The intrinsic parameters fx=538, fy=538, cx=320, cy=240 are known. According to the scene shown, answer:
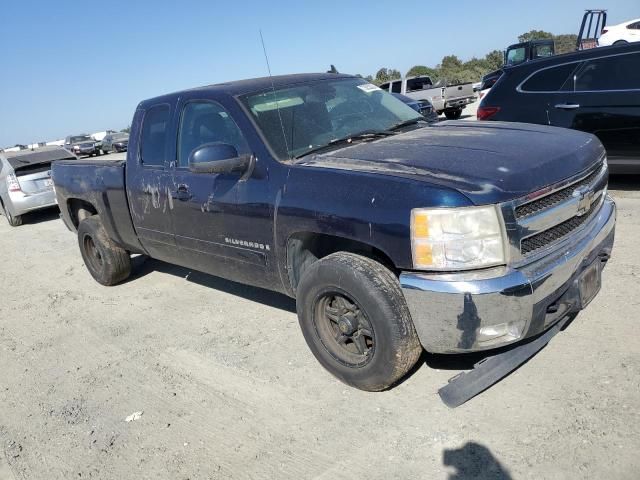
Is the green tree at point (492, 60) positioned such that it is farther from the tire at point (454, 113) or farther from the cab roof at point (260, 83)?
the cab roof at point (260, 83)

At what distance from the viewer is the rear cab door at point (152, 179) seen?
442cm

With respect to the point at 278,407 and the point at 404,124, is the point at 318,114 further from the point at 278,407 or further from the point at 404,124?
the point at 278,407

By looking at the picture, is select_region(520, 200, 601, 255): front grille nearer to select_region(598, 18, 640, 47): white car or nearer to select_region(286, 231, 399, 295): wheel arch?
select_region(286, 231, 399, 295): wheel arch

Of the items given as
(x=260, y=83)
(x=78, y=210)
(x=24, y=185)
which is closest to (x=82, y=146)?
(x=24, y=185)

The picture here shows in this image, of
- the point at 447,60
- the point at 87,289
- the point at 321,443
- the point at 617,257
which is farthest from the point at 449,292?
the point at 447,60

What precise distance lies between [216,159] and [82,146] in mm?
36512

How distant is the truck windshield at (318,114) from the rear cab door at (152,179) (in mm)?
1042

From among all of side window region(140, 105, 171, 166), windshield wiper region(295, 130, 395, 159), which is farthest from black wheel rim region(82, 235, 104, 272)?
windshield wiper region(295, 130, 395, 159)

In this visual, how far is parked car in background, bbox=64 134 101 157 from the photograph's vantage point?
1385 inches

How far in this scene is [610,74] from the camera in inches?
247

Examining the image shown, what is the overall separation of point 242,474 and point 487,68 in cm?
5198

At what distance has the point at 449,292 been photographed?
2.60m

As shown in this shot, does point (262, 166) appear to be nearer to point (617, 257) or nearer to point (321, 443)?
point (321, 443)

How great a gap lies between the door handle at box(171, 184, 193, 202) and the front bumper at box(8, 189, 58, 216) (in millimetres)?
7818
